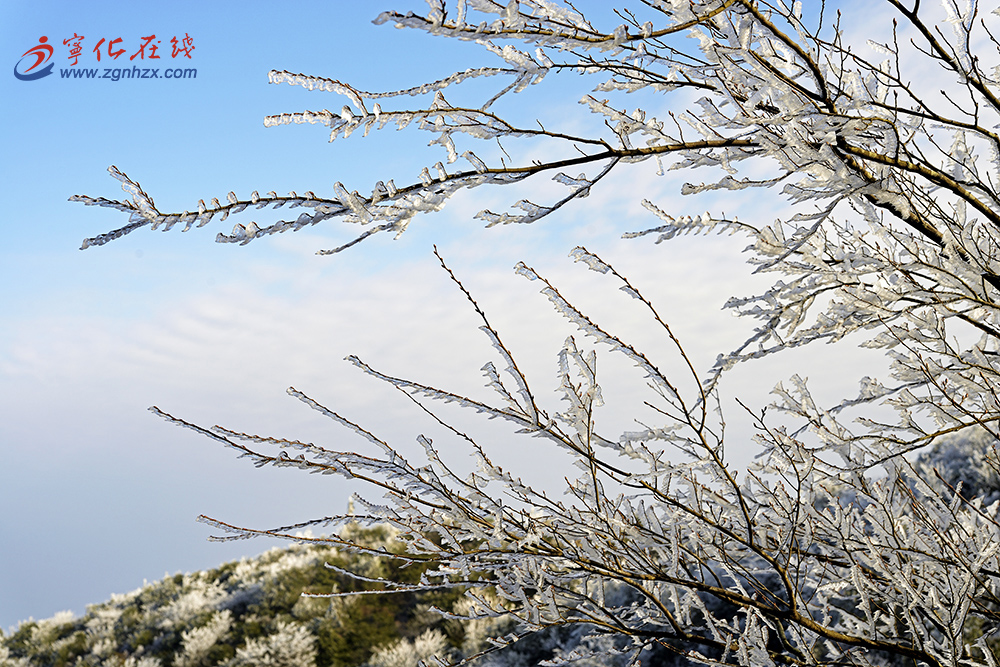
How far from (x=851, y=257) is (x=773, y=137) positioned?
44 centimetres

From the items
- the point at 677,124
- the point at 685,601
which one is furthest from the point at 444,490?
the point at 677,124

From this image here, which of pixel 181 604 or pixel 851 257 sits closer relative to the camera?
pixel 851 257

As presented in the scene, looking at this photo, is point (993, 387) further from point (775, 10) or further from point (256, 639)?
point (256, 639)

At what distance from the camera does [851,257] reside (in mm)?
1696

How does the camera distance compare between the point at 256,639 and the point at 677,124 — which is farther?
the point at 256,639

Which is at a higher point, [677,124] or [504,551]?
[677,124]

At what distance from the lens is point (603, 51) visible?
151 cm

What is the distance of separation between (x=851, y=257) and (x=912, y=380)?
3.62ft

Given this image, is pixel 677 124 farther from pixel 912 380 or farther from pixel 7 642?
pixel 7 642

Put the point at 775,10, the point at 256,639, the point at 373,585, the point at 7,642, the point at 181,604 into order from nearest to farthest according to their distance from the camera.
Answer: the point at 775,10 < the point at 256,639 < the point at 373,585 < the point at 181,604 < the point at 7,642

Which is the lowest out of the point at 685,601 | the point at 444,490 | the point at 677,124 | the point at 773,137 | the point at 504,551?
the point at 685,601

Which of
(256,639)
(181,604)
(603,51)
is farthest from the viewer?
(181,604)

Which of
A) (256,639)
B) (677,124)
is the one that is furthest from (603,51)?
(256,639)

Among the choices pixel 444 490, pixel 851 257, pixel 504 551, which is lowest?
pixel 504 551
